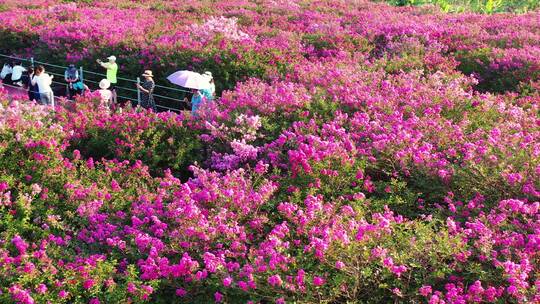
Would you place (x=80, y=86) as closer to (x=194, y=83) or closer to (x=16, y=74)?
(x=16, y=74)

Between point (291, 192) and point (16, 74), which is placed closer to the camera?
point (291, 192)

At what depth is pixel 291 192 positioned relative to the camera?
25.7 ft

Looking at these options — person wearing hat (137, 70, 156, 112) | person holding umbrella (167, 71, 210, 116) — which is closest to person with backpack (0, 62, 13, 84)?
person wearing hat (137, 70, 156, 112)

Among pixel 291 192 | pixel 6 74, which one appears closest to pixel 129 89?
pixel 6 74

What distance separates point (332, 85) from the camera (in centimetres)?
1148

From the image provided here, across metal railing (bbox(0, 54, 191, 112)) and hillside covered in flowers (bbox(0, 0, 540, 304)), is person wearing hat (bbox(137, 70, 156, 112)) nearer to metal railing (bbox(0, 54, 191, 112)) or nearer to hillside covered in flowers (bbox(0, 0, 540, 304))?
metal railing (bbox(0, 54, 191, 112))

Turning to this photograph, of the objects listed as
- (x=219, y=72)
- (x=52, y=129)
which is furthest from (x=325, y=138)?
(x=219, y=72)

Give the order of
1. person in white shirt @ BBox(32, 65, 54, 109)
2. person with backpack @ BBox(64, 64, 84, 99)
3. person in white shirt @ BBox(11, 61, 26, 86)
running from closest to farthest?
person in white shirt @ BBox(32, 65, 54, 109), person with backpack @ BBox(64, 64, 84, 99), person in white shirt @ BBox(11, 61, 26, 86)

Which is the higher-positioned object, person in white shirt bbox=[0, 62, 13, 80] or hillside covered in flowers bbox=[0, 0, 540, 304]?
hillside covered in flowers bbox=[0, 0, 540, 304]

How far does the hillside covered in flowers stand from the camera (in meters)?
5.73

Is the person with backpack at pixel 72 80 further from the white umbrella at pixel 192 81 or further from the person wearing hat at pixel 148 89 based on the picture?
the white umbrella at pixel 192 81

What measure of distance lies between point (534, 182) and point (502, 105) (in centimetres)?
332

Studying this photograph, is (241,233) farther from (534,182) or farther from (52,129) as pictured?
(52,129)

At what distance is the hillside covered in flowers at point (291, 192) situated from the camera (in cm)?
573
